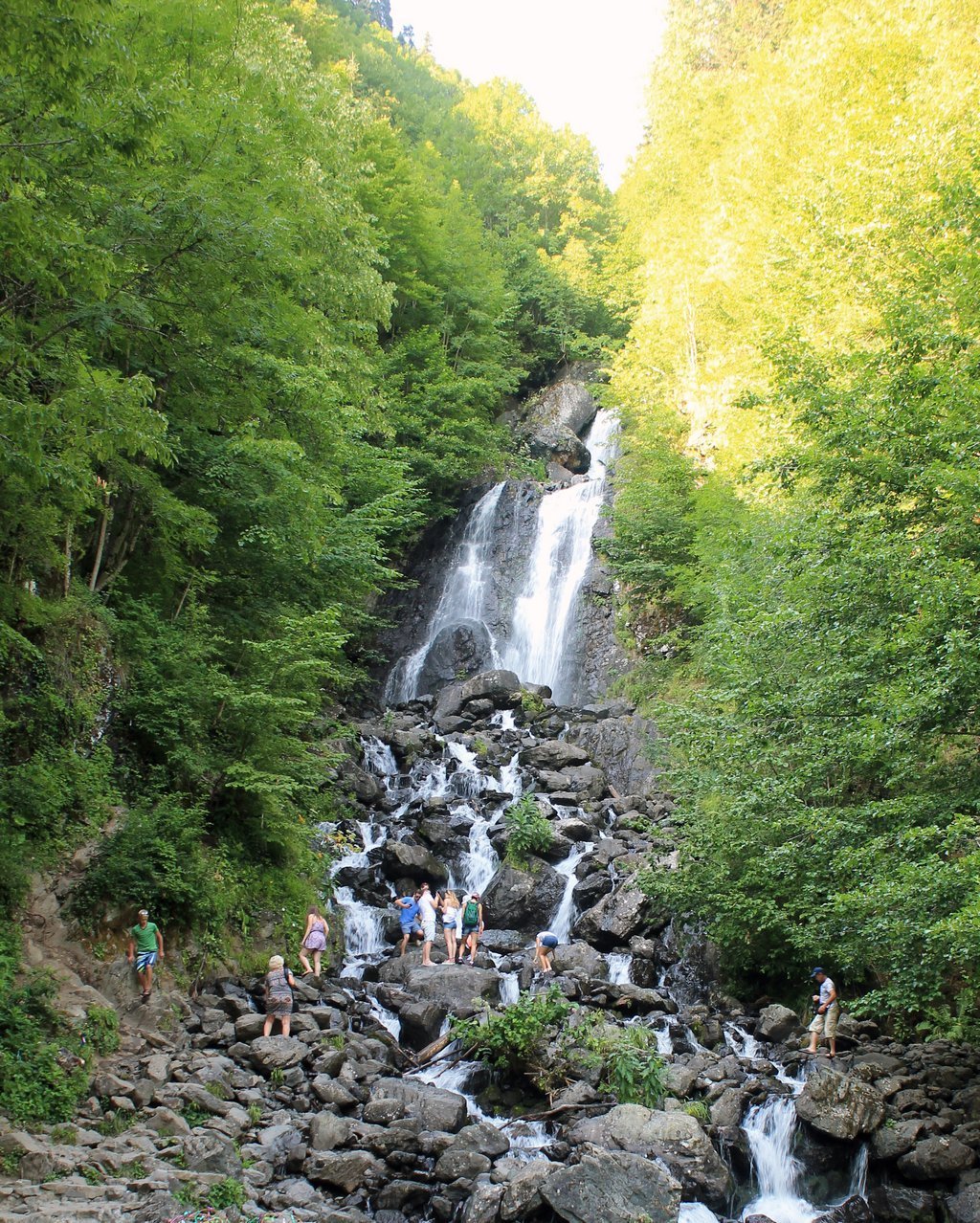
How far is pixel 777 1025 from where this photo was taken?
394 inches

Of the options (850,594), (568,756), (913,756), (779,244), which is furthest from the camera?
(568,756)

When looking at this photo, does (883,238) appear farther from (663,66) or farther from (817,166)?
(663,66)

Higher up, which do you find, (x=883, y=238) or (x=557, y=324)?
(x=557, y=324)

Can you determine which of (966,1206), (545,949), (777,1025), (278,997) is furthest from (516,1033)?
(966,1206)

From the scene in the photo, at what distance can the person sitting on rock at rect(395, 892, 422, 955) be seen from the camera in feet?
39.8

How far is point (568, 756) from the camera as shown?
17750 millimetres

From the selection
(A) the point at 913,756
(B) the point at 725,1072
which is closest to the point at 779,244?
(A) the point at 913,756

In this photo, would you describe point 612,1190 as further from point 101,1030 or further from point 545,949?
point 545,949

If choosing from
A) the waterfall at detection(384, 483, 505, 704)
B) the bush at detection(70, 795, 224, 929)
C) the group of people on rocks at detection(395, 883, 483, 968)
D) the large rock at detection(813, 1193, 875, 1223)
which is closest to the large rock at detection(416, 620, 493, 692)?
the waterfall at detection(384, 483, 505, 704)

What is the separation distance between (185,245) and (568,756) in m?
13.0

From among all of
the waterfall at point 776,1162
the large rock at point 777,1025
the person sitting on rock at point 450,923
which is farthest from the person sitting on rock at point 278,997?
the large rock at point 777,1025

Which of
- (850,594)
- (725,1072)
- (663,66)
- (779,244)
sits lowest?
(725,1072)

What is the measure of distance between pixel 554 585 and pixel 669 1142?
59.1ft

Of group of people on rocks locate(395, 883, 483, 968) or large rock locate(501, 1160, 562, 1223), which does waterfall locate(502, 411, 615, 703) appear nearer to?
group of people on rocks locate(395, 883, 483, 968)
